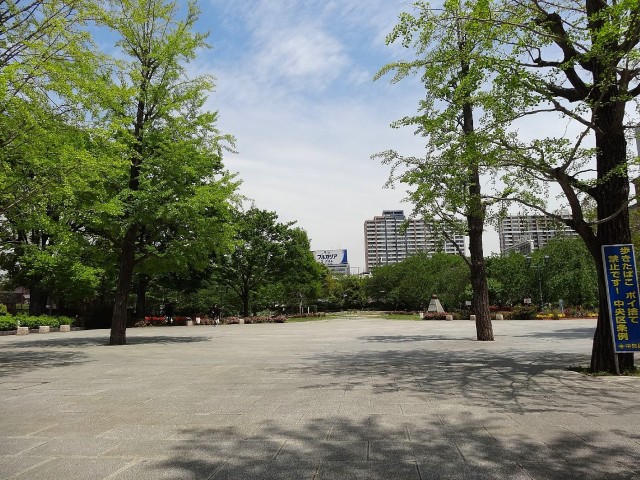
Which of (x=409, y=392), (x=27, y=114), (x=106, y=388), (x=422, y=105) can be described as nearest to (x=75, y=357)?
(x=106, y=388)

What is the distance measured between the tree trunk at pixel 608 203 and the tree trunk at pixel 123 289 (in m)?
14.8

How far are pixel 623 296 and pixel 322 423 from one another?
6.25 m

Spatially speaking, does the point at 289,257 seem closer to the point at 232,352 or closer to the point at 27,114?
the point at 232,352

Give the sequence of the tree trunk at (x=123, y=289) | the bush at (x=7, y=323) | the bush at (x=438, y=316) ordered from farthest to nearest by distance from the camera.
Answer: the bush at (x=438, y=316)
the bush at (x=7, y=323)
the tree trunk at (x=123, y=289)

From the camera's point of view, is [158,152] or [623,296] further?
[158,152]

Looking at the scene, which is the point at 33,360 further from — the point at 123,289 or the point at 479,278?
the point at 479,278

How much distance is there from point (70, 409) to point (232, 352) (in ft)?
25.7

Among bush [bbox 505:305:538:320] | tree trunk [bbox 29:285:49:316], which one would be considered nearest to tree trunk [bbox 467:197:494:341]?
bush [bbox 505:305:538:320]

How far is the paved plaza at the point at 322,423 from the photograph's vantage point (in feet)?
12.9

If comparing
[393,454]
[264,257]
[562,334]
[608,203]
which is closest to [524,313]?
[562,334]

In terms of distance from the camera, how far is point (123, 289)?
1717cm

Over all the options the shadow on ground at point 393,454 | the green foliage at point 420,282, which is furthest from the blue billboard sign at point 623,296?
the green foliage at point 420,282

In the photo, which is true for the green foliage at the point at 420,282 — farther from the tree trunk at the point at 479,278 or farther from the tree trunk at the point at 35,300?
the tree trunk at the point at 35,300

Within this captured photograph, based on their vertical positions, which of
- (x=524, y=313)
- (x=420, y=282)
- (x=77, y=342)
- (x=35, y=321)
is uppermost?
(x=420, y=282)
